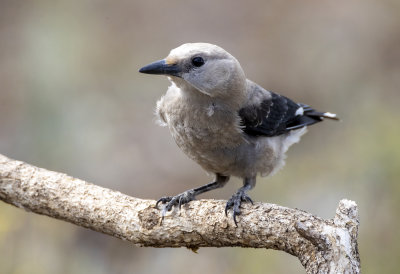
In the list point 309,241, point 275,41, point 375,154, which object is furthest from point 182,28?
point 309,241

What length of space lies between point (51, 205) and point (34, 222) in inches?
67.6

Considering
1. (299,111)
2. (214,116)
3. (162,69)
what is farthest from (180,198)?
(299,111)

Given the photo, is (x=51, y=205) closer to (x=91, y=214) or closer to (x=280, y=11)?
(x=91, y=214)

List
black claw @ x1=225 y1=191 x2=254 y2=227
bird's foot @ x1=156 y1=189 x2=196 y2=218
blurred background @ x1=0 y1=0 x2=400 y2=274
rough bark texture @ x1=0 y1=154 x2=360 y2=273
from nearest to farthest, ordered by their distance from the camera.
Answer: rough bark texture @ x1=0 y1=154 x2=360 y2=273, black claw @ x1=225 y1=191 x2=254 y2=227, bird's foot @ x1=156 y1=189 x2=196 y2=218, blurred background @ x1=0 y1=0 x2=400 y2=274

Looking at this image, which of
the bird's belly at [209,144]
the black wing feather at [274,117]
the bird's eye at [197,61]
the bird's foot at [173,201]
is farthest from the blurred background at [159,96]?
the bird's eye at [197,61]

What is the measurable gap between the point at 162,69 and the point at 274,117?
1.50 meters

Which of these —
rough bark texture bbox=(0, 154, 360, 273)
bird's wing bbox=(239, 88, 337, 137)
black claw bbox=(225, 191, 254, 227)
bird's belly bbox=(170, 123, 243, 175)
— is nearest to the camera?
rough bark texture bbox=(0, 154, 360, 273)

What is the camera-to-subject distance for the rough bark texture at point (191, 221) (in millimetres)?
3426

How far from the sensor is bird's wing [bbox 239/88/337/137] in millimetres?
5266

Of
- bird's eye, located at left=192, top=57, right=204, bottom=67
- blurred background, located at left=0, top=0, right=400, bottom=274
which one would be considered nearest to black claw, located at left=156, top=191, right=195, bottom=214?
bird's eye, located at left=192, top=57, right=204, bottom=67

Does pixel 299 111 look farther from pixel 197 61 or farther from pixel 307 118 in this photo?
pixel 197 61

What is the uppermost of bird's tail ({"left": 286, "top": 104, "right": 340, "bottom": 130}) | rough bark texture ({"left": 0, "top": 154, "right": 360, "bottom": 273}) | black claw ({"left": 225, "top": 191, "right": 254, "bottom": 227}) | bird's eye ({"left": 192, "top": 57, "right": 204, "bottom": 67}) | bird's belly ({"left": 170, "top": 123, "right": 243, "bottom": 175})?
bird's tail ({"left": 286, "top": 104, "right": 340, "bottom": 130})

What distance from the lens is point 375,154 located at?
6.91 metres

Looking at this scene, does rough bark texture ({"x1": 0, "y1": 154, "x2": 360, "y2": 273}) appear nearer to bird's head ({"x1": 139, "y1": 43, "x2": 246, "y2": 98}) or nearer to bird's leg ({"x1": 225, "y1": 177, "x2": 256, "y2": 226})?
bird's leg ({"x1": 225, "y1": 177, "x2": 256, "y2": 226})
